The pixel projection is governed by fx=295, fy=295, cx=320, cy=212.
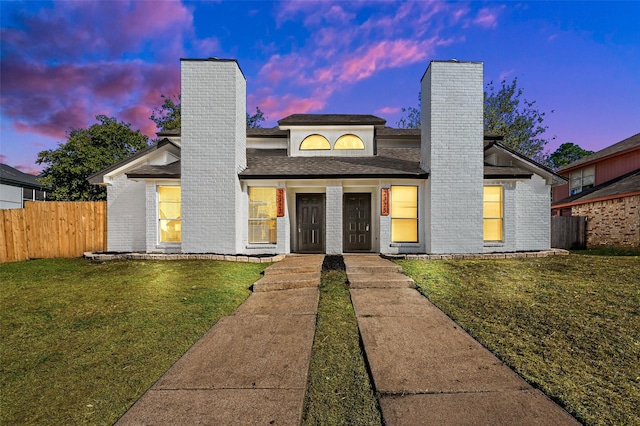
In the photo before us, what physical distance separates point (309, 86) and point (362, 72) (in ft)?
14.2

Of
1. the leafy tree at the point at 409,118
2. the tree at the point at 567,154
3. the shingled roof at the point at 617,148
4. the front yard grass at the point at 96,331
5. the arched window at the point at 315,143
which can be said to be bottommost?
the front yard grass at the point at 96,331

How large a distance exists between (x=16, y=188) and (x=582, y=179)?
4542 cm

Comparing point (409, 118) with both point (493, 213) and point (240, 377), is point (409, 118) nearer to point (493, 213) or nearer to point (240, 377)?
point (493, 213)

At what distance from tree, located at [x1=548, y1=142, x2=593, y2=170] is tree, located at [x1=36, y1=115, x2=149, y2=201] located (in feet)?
170

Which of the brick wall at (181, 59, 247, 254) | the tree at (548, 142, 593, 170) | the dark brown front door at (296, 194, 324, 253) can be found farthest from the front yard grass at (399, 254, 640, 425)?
the tree at (548, 142, 593, 170)

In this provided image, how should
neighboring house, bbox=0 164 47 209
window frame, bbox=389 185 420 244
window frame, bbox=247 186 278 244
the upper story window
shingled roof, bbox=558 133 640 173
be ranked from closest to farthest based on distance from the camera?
window frame, bbox=389 185 420 244
window frame, bbox=247 186 278 244
shingled roof, bbox=558 133 640 173
the upper story window
neighboring house, bbox=0 164 47 209

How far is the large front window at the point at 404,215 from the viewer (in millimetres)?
10320

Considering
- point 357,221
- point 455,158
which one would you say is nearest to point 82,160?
point 357,221

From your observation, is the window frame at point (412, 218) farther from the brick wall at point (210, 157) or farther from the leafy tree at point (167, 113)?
the leafy tree at point (167, 113)

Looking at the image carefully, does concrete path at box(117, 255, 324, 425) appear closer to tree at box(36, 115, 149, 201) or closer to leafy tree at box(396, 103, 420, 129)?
tree at box(36, 115, 149, 201)

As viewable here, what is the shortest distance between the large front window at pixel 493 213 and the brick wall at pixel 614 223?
7971 mm

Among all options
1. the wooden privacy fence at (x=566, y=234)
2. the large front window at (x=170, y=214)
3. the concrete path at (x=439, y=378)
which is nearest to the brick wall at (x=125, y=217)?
the large front window at (x=170, y=214)

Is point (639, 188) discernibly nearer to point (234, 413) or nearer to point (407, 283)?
point (407, 283)

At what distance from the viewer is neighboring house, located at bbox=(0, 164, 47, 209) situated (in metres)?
25.2
